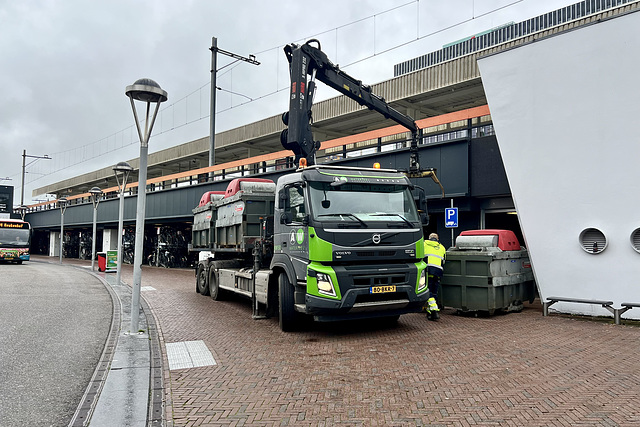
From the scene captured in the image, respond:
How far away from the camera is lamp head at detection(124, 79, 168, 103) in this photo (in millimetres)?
7949

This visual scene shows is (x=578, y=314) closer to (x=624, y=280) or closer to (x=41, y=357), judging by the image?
(x=624, y=280)

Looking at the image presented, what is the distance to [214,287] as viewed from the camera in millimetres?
13188

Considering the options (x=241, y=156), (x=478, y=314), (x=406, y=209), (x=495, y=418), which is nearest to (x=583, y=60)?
(x=406, y=209)

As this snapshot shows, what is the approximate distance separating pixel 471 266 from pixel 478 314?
1042 millimetres

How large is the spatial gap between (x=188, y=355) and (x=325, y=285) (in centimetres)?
230

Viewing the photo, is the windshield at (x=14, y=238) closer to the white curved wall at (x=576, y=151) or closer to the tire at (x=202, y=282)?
the tire at (x=202, y=282)

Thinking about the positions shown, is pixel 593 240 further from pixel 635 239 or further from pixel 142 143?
pixel 142 143

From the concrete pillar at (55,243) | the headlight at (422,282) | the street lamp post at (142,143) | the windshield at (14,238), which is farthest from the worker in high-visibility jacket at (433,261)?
the concrete pillar at (55,243)

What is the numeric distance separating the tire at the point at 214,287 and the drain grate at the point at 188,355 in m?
5.31

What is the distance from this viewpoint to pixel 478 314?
984cm

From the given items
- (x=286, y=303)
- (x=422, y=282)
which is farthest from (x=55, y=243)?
(x=422, y=282)

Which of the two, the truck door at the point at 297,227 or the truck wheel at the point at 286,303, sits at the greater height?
the truck door at the point at 297,227

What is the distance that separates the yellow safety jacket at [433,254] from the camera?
9.55m

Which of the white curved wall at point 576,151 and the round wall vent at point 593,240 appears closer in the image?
the white curved wall at point 576,151
